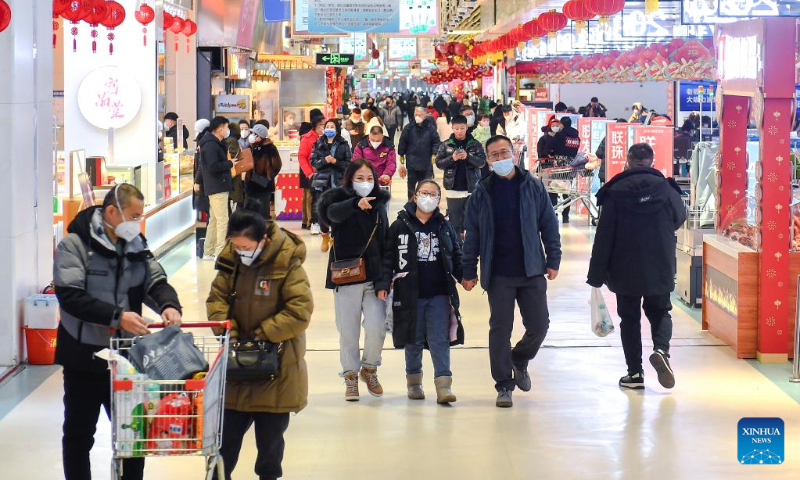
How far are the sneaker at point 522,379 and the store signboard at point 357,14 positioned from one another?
33.2 feet

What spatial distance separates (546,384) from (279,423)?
3.21m

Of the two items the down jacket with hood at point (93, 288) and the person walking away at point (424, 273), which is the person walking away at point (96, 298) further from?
the person walking away at point (424, 273)

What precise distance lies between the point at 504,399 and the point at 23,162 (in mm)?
3728

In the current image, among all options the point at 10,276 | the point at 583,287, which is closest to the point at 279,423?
the point at 10,276

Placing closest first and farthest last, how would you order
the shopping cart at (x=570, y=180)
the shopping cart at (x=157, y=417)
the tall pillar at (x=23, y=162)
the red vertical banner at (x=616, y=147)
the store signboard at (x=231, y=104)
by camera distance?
the shopping cart at (x=157, y=417) → the tall pillar at (x=23, y=162) → the red vertical banner at (x=616, y=147) → the shopping cart at (x=570, y=180) → the store signboard at (x=231, y=104)

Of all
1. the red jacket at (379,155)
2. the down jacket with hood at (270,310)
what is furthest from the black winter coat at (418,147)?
the down jacket with hood at (270,310)

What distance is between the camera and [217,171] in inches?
513

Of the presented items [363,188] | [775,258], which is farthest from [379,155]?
[363,188]

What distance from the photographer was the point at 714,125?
86.6ft

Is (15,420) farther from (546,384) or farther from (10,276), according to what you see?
(546,384)

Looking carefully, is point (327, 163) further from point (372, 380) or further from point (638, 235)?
point (638, 235)

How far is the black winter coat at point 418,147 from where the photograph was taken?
49.9 feet

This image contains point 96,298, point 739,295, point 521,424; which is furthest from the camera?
point 739,295

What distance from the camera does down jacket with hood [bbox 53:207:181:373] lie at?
194 inches
